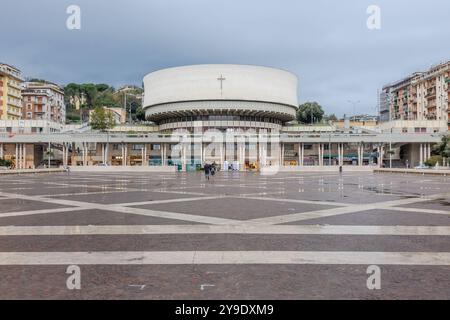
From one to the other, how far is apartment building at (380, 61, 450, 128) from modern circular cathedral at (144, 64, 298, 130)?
28.8m

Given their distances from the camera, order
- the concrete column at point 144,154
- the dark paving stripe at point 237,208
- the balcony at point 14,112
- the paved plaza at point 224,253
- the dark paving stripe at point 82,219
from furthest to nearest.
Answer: the balcony at point 14,112
the concrete column at point 144,154
the dark paving stripe at point 237,208
the dark paving stripe at point 82,219
the paved plaza at point 224,253

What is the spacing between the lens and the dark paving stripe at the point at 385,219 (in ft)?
32.6

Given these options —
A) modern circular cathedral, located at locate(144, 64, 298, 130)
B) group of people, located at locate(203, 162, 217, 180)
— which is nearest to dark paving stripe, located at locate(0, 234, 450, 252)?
group of people, located at locate(203, 162, 217, 180)

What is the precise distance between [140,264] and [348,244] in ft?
12.6

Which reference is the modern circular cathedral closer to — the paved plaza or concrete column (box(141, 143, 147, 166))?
concrete column (box(141, 143, 147, 166))

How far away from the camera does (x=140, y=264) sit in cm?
603

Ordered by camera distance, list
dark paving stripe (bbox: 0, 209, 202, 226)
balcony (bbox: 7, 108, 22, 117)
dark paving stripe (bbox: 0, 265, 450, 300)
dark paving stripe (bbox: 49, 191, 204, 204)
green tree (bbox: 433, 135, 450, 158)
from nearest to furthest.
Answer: dark paving stripe (bbox: 0, 265, 450, 300), dark paving stripe (bbox: 0, 209, 202, 226), dark paving stripe (bbox: 49, 191, 204, 204), green tree (bbox: 433, 135, 450, 158), balcony (bbox: 7, 108, 22, 117)

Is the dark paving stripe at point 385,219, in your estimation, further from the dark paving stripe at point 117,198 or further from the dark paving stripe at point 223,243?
the dark paving stripe at point 117,198

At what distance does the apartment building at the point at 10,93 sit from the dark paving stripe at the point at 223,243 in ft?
324

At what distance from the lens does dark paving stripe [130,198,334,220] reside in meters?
11.5

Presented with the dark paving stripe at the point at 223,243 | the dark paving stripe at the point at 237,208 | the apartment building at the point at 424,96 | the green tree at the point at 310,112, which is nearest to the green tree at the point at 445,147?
the apartment building at the point at 424,96

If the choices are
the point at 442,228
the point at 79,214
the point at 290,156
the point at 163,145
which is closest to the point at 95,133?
the point at 163,145

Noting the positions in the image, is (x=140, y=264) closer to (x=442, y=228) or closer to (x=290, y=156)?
(x=442, y=228)

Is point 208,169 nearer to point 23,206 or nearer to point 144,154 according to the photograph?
point 23,206
